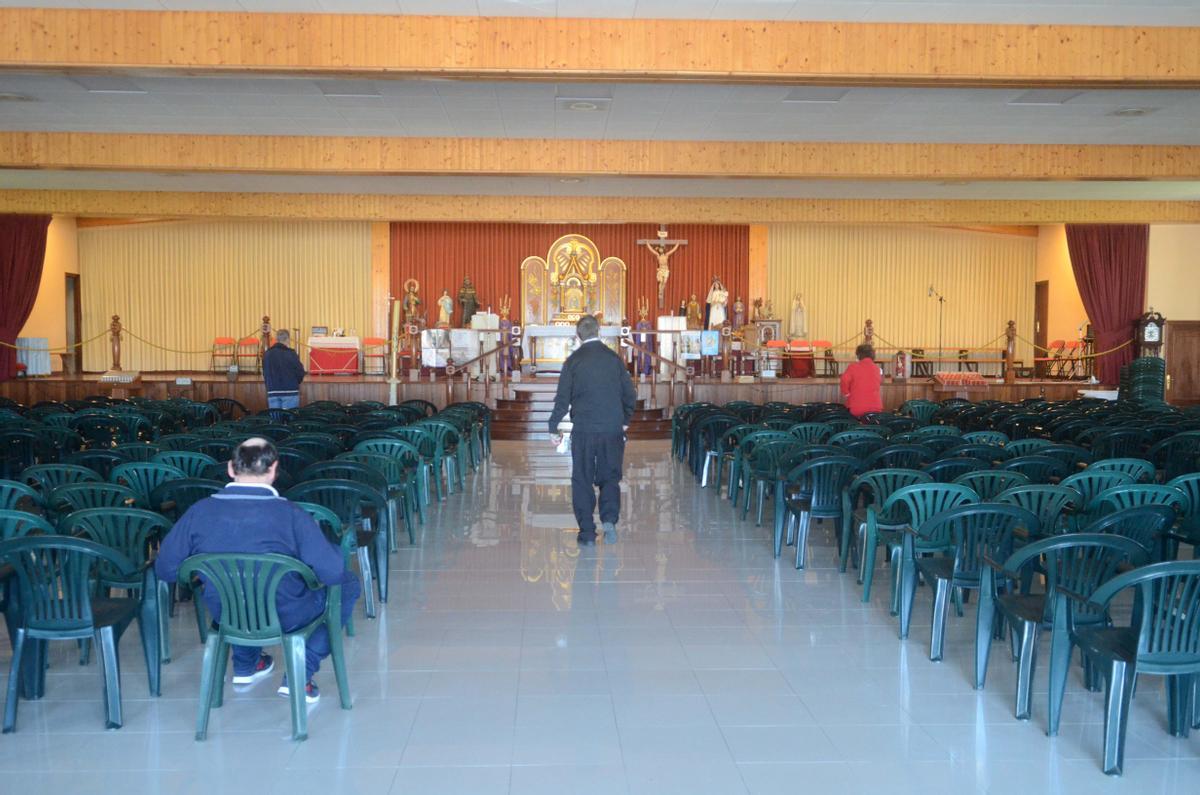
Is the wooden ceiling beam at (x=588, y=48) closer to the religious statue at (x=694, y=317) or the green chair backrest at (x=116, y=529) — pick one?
the green chair backrest at (x=116, y=529)

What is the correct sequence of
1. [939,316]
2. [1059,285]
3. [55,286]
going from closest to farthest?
[55,286], [1059,285], [939,316]

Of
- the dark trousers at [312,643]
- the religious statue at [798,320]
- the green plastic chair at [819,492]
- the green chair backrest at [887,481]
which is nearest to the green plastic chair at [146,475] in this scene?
the dark trousers at [312,643]

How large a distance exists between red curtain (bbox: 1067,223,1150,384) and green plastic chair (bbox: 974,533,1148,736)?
56.9 feet

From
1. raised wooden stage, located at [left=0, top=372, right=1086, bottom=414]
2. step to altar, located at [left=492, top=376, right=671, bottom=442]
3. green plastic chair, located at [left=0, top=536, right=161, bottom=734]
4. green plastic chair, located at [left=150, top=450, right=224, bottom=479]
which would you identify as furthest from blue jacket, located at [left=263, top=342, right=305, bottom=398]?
green plastic chair, located at [left=0, top=536, right=161, bottom=734]

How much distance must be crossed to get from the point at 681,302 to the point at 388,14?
15.7 metres

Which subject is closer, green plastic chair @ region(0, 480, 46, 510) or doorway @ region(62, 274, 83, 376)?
green plastic chair @ region(0, 480, 46, 510)

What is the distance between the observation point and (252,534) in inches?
143

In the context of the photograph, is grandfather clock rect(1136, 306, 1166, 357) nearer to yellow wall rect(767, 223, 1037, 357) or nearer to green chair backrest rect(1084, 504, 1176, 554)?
yellow wall rect(767, 223, 1037, 357)

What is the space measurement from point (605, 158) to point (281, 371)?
4469mm

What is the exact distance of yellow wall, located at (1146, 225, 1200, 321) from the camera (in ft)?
63.5

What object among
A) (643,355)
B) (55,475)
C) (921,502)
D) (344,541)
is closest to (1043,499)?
(921,502)

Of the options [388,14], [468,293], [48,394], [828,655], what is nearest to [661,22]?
[388,14]

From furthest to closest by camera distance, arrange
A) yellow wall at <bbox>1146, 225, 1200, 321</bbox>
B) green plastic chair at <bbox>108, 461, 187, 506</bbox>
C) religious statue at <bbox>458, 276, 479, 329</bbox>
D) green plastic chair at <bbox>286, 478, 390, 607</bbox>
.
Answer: religious statue at <bbox>458, 276, 479, 329</bbox> < yellow wall at <bbox>1146, 225, 1200, 321</bbox> < green plastic chair at <bbox>108, 461, 187, 506</bbox> < green plastic chair at <bbox>286, 478, 390, 607</bbox>

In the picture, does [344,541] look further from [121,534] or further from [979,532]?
[979,532]
